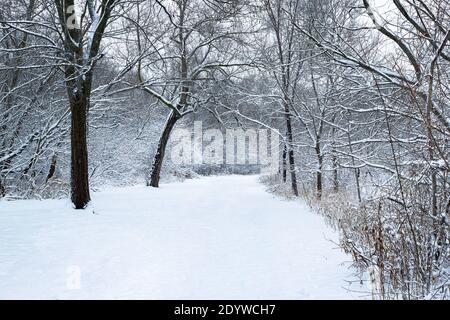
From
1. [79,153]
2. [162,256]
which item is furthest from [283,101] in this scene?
[162,256]

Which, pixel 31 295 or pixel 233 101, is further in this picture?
pixel 233 101

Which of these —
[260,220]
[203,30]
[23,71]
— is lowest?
[260,220]

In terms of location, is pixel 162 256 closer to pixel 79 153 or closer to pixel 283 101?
pixel 79 153

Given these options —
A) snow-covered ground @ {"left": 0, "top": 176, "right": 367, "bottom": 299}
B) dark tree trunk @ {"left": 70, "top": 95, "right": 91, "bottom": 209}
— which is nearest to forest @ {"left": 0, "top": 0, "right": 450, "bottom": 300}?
dark tree trunk @ {"left": 70, "top": 95, "right": 91, "bottom": 209}

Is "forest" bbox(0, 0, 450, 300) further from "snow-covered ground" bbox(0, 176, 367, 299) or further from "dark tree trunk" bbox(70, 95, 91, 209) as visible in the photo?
"snow-covered ground" bbox(0, 176, 367, 299)

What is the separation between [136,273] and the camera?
3.65 metres

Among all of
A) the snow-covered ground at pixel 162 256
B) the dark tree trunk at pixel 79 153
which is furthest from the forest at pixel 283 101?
the snow-covered ground at pixel 162 256

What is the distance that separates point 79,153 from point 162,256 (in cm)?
381

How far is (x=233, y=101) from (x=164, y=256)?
9.90m

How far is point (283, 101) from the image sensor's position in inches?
467

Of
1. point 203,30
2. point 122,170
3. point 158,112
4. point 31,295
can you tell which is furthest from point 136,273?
point 158,112

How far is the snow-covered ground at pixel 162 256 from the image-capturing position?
3.18 m
